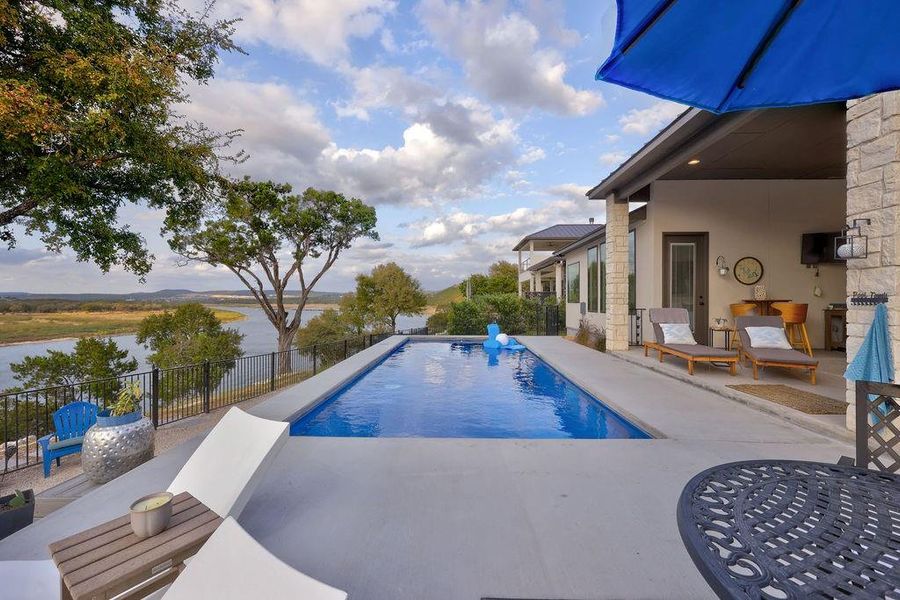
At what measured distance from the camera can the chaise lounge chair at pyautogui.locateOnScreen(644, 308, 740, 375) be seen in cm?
607

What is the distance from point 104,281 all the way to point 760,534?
36.1 ft

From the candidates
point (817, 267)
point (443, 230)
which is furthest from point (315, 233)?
point (817, 267)

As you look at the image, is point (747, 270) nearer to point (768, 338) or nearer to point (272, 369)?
point (768, 338)

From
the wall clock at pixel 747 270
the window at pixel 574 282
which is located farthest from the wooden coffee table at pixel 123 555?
the window at pixel 574 282

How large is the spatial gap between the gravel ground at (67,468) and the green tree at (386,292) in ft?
69.7

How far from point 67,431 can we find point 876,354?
8.75 metres

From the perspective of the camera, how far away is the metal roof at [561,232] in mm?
26547

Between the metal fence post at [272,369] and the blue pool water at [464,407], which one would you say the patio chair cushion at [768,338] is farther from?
the metal fence post at [272,369]

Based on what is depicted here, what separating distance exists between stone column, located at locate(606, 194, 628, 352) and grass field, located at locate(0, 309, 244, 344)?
15917 millimetres

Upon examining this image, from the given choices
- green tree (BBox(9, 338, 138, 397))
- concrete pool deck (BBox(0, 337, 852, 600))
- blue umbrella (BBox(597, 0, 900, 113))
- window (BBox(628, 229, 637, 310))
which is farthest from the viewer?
green tree (BBox(9, 338, 138, 397))

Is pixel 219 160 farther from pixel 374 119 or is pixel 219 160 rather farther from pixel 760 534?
pixel 760 534

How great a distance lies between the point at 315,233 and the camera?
17.8 m

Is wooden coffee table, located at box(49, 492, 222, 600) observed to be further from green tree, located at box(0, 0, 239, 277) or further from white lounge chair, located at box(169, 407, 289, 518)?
green tree, located at box(0, 0, 239, 277)

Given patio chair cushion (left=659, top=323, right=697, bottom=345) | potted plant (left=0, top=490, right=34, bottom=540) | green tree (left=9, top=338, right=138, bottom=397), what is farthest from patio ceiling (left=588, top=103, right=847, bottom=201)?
green tree (left=9, top=338, right=138, bottom=397)
